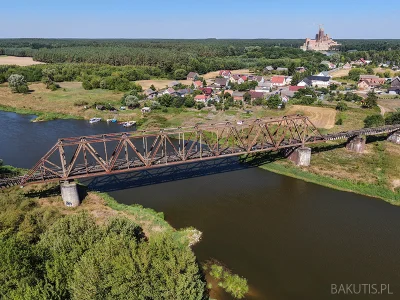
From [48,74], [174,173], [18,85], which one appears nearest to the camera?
[174,173]

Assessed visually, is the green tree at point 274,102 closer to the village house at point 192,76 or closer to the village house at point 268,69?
the village house at point 192,76

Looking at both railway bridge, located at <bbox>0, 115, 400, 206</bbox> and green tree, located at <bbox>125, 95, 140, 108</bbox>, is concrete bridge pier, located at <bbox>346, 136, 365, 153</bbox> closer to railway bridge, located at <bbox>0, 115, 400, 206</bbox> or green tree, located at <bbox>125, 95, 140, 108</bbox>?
railway bridge, located at <bbox>0, 115, 400, 206</bbox>

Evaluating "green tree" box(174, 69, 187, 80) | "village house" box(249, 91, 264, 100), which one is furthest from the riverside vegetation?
"green tree" box(174, 69, 187, 80)

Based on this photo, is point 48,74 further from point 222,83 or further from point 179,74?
point 222,83

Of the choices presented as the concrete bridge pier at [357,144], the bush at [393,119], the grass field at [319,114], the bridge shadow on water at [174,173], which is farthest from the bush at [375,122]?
the bridge shadow on water at [174,173]

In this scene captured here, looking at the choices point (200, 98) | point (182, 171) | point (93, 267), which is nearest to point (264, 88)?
point (200, 98)

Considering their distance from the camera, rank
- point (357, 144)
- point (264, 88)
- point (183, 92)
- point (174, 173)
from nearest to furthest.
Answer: point (174, 173), point (357, 144), point (183, 92), point (264, 88)

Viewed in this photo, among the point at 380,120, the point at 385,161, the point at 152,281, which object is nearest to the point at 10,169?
the point at 152,281
